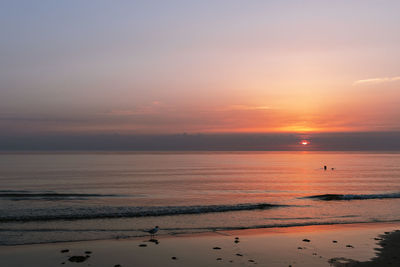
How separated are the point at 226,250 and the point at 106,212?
15.8 metres

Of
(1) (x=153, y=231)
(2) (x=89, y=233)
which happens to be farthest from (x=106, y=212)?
(1) (x=153, y=231)

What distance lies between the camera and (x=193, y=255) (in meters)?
16.6

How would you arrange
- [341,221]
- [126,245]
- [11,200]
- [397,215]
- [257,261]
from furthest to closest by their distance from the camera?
1. [11,200]
2. [397,215]
3. [341,221]
4. [126,245]
5. [257,261]

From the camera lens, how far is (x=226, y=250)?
57.0 ft

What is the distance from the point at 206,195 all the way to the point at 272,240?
80.9ft

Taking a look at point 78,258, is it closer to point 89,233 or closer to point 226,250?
point 89,233

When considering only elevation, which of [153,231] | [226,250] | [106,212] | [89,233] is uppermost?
[153,231]

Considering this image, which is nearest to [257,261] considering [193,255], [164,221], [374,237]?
[193,255]

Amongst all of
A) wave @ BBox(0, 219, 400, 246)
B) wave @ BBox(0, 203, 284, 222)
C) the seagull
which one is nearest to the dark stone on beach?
wave @ BBox(0, 219, 400, 246)

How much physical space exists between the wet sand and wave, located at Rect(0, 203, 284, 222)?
8.76 meters

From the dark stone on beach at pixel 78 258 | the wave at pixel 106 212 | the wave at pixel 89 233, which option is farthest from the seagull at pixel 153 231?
the wave at pixel 106 212

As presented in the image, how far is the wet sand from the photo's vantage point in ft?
50.7

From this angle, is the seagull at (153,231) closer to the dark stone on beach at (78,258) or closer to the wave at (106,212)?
the dark stone on beach at (78,258)

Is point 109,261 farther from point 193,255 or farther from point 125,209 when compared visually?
point 125,209
